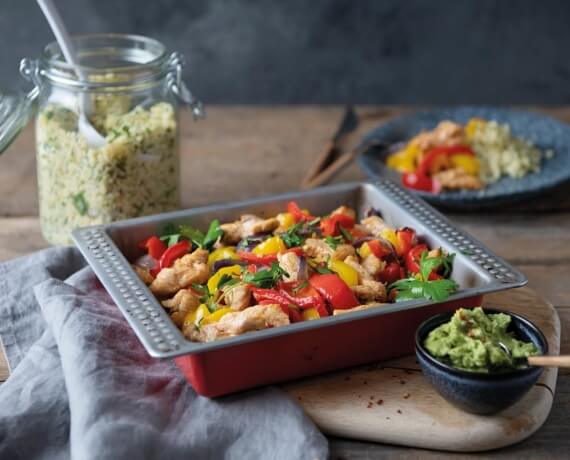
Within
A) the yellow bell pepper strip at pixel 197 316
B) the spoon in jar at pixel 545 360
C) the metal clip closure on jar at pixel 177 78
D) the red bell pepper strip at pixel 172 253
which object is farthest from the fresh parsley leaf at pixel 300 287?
the metal clip closure on jar at pixel 177 78

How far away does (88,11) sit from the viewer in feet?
19.4

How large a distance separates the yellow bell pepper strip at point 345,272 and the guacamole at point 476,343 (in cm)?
38

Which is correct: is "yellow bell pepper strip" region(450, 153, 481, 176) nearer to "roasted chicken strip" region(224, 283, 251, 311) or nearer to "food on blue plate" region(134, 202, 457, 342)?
"food on blue plate" region(134, 202, 457, 342)

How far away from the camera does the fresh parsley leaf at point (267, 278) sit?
8.90 ft

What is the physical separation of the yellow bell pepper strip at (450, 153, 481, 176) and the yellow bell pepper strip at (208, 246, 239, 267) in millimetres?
1425

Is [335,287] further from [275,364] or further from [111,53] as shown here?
[111,53]

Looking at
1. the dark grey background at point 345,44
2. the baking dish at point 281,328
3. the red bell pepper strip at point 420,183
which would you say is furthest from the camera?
the dark grey background at point 345,44

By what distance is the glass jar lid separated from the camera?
332 cm

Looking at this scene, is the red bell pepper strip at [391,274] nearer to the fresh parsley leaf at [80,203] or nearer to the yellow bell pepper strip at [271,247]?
the yellow bell pepper strip at [271,247]

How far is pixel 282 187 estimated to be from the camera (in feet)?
13.7

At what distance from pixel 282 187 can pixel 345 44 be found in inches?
85.5

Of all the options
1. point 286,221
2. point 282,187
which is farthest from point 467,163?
→ point 286,221

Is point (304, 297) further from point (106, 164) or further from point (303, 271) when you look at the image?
point (106, 164)

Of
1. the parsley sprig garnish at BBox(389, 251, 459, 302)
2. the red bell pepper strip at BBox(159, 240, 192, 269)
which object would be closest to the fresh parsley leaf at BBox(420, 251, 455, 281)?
the parsley sprig garnish at BBox(389, 251, 459, 302)
